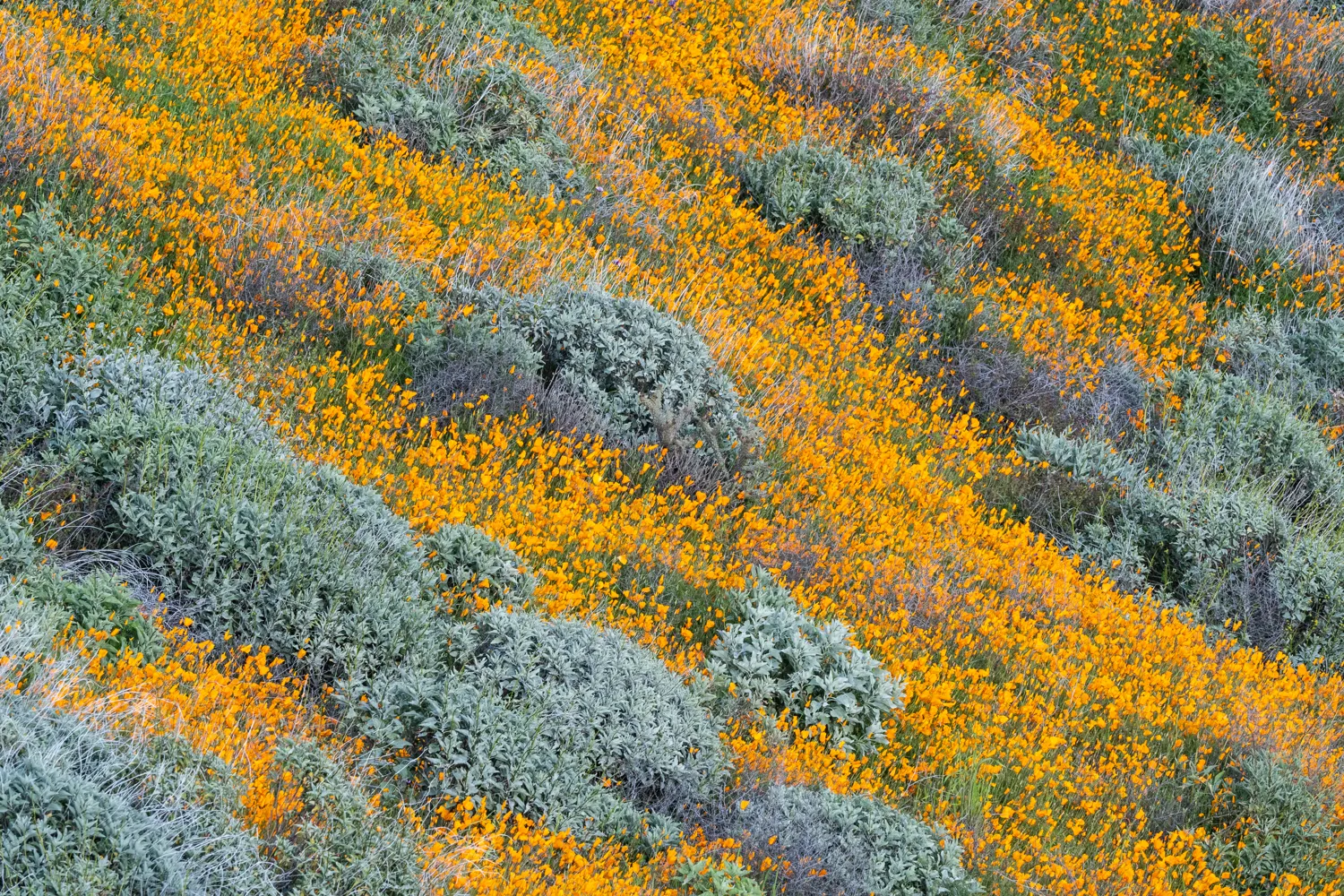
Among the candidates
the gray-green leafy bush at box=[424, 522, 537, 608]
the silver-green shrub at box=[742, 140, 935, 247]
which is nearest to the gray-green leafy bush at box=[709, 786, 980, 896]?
the gray-green leafy bush at box=[424, 522, 537, 608]

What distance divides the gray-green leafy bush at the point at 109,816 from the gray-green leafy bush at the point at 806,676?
7.67 ft

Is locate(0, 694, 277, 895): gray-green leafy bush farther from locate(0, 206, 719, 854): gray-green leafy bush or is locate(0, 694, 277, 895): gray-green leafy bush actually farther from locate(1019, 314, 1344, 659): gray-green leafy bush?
locate(1019, 314, 1344, 659): gray-green leafy bush

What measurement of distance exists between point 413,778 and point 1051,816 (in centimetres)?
263

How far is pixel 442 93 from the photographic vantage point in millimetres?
8195

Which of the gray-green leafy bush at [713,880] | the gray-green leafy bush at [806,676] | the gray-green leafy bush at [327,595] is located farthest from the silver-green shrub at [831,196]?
the gray-green leafy bush at [713,880]

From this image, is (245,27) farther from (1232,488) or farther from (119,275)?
(1232,488)

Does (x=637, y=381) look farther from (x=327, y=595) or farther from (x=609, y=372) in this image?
(x=327, y=595)

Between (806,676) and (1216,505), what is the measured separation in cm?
407

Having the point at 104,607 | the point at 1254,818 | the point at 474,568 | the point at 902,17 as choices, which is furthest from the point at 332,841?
the point at 902,17

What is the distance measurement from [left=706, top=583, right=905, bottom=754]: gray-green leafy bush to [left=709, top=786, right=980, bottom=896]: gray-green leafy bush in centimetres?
50

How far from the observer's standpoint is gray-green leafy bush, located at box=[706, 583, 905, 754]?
5141 mm

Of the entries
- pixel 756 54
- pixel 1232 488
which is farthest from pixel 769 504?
pixel 756 54

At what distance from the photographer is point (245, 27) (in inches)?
296

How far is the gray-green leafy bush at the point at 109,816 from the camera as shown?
9.18ft
